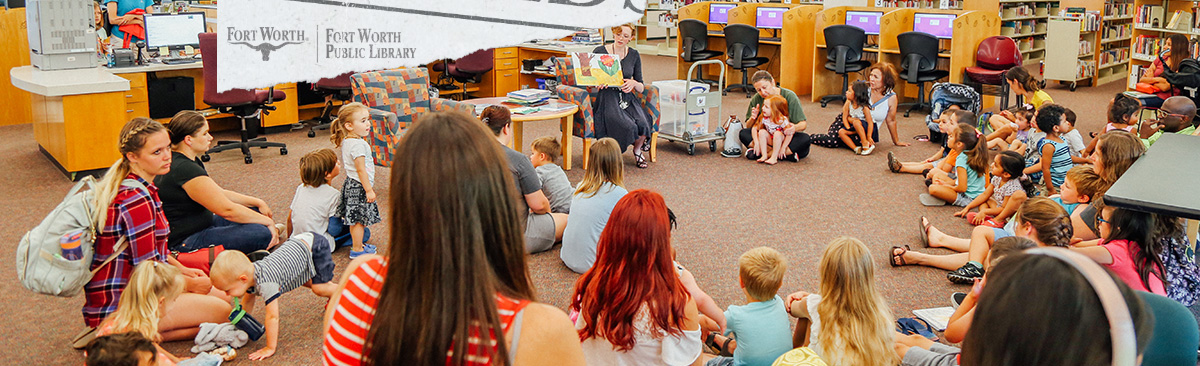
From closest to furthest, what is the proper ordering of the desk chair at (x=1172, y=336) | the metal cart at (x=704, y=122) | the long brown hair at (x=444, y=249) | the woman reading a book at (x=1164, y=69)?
the long brown hair at (x=444, y=249) → the desk chair at (x=1172, y=336) → the woman reading a book at (x=1164, y=69) → the metal cart at (x=704, y=122)

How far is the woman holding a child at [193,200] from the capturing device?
3480 millimetres

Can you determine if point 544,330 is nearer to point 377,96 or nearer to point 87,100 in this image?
point 377,96

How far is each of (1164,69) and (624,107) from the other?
3.98 metres

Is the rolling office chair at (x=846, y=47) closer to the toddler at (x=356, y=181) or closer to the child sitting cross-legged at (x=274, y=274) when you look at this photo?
the toddler at (x=356, y=181)

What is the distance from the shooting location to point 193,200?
3.55 metres

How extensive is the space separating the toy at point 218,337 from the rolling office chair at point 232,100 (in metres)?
3.23

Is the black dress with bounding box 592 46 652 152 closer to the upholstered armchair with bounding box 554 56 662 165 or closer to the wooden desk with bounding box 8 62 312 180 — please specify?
the upholstered armchair with bounding box 554 56 662 165

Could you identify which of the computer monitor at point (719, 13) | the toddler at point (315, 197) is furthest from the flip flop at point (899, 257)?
the computer monitor at point (719, 13)

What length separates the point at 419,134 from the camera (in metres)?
0.91

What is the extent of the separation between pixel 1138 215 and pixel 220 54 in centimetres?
249

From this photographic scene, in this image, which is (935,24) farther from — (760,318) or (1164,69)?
(760,318)

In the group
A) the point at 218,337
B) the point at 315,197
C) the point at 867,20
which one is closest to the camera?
the point at 218,337

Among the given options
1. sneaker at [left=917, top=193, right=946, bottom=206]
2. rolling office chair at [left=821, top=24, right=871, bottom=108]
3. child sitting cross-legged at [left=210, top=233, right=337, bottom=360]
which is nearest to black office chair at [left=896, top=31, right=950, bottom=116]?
rolling office chair at [left=821, top=24, right=871, bottom=108]

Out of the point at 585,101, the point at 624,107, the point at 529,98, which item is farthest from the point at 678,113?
the point at 529,98
